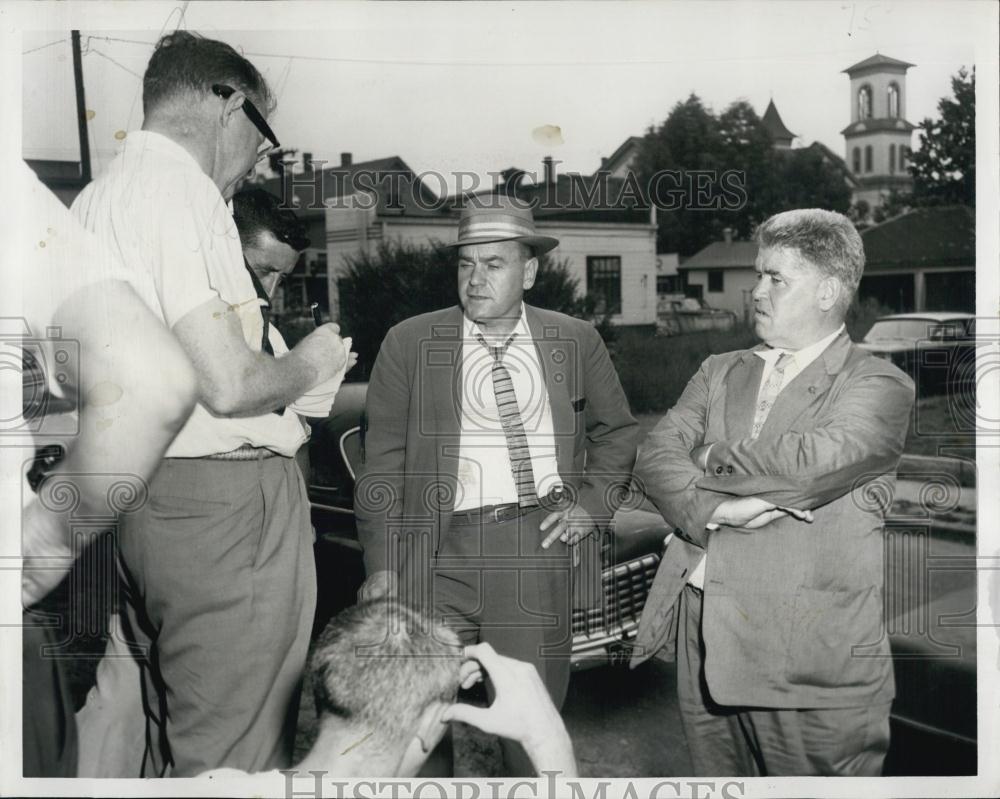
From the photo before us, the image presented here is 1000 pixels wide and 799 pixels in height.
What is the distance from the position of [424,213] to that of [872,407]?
1747mm

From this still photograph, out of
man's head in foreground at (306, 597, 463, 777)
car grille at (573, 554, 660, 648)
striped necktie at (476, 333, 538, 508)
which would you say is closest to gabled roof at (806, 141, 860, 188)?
striped necktie at (476, 333, 538, 508)

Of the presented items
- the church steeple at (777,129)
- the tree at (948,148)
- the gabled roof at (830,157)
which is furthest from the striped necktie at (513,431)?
the tree at (948,148)

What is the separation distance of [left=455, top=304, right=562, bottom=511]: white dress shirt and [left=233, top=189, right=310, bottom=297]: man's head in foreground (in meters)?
0.69

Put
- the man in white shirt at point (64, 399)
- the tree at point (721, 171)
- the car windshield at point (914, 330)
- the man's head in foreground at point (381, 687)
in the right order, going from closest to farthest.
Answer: the man's head in foreground at point (381, 687), the man in white shirt at point (64, 399), the car windshield at point (914, 330), the tree at point (721, 171)

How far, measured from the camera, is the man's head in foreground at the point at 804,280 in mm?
3232

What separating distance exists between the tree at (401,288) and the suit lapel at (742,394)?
0.63 m

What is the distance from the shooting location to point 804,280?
3252mm

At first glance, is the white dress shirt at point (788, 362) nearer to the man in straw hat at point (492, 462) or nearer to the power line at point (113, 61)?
the man in straw hat at point (492, 462)

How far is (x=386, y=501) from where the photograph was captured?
11.0 ft

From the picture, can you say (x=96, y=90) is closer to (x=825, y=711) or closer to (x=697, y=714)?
(x=697, y=714)

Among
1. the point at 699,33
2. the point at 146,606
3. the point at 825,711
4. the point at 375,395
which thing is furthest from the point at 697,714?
the point at 699,33

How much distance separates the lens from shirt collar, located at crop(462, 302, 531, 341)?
11.1 ft

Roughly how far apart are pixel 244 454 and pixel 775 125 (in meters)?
2.29

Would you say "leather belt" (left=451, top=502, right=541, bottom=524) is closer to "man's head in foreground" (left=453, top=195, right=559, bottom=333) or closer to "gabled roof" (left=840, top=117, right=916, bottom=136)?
"man's head in foreground" (left=453, top=195, right=559, bottom=333)
